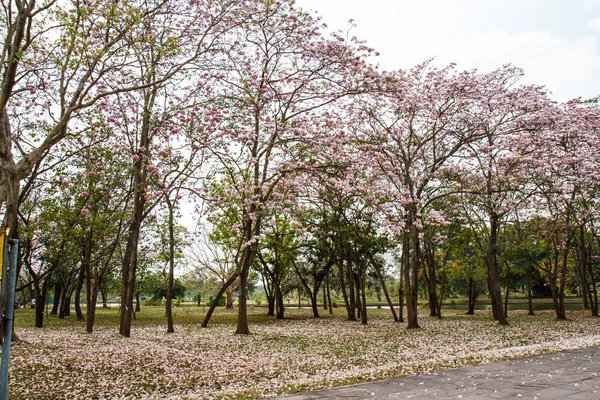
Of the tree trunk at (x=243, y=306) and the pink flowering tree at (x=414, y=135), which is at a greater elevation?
the pink flowering tree at (x=414, y=135)

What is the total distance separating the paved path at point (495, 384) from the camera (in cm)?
584

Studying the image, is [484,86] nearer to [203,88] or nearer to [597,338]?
[597,338]

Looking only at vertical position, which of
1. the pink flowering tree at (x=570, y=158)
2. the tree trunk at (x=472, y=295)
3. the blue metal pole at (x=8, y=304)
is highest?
the pink flowering tree at (x=570, y=158)

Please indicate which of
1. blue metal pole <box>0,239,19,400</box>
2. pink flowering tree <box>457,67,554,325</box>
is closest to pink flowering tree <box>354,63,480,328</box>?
pink flowering tree <box>457,67,554,325</box>

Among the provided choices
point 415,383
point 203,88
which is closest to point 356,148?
point 203,88

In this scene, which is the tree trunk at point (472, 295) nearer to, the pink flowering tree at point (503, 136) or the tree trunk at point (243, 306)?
the pink flowering tree at point (503, 136)

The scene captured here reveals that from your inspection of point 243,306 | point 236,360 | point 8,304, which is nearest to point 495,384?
point 236,360

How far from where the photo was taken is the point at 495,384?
6.47 m

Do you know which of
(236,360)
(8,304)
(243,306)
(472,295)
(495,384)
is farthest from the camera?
(472,295)

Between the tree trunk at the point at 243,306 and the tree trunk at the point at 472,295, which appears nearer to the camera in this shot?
the tree trunk at the point at 243,306

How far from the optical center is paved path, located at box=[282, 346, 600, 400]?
5.84m

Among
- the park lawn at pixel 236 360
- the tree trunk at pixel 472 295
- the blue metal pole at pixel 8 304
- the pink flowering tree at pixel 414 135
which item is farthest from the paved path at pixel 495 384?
the tree trunk at pixel 472 295

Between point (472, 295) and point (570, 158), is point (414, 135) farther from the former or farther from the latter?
point (472, 295)

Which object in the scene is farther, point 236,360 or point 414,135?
point 414,135
